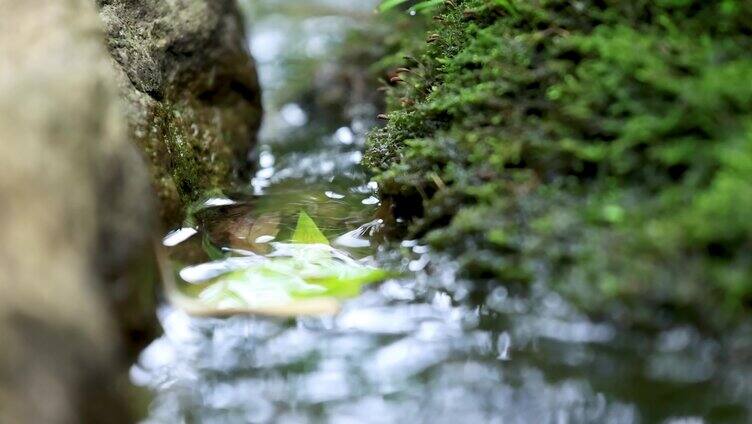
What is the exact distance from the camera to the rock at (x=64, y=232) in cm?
140

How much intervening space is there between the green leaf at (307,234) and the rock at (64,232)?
2.09 feet

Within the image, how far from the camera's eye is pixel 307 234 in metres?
2.33

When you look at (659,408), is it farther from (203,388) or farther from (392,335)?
(203,388)

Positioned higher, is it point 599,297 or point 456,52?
point 456,52

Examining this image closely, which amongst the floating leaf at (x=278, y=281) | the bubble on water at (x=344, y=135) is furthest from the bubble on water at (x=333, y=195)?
the bubble on water at (x=344, y=135)

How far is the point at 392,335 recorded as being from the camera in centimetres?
176

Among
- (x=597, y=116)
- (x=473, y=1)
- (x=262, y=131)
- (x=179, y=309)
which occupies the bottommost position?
(x=262, y=131)

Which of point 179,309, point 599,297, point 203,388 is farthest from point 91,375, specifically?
point 599,297

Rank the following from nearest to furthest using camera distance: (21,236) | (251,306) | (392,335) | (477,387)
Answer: (21,236) < (477,387) < (392,335) < (251,306)

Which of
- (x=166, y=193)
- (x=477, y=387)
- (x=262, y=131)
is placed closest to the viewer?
(x=477, y=387)

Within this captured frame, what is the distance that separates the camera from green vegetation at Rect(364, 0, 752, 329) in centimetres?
153

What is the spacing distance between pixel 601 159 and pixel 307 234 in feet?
3.50

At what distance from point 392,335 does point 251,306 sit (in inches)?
17.4

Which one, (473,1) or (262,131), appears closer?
(473,1)
